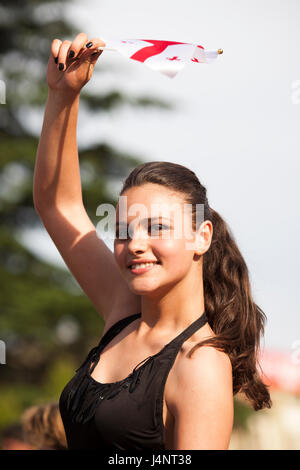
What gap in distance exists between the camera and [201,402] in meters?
2.02

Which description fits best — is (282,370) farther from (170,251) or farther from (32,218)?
(170,251)

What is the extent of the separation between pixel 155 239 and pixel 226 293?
0.41 metres

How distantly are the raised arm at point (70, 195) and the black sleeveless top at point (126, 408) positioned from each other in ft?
1.31

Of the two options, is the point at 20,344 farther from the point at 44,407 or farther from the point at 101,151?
the point at 44,407

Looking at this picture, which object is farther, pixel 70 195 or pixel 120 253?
pixel 70 195

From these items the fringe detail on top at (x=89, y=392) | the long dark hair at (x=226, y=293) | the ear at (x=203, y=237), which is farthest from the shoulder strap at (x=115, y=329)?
the ear at (x=203, y=237)

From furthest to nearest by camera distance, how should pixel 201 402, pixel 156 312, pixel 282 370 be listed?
pixel 282 370, pixel 156 312, pixel 201 402

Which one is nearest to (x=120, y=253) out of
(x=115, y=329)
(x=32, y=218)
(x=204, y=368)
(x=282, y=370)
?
(x=115, y=329)

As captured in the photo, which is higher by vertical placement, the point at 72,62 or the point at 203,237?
the point at 72,62

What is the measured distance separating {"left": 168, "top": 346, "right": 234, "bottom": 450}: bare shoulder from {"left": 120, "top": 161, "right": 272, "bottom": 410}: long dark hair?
0.26ft

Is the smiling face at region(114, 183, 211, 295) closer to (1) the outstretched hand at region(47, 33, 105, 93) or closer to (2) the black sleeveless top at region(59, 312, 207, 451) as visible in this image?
(2) the black sleeveless top at region(59, 312, 207, 451)

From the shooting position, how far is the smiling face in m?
2.21

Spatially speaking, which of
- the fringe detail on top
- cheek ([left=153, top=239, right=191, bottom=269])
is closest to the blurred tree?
the fringe detail on top

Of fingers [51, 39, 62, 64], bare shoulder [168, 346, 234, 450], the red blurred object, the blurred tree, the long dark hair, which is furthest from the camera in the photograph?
the blurred tree
